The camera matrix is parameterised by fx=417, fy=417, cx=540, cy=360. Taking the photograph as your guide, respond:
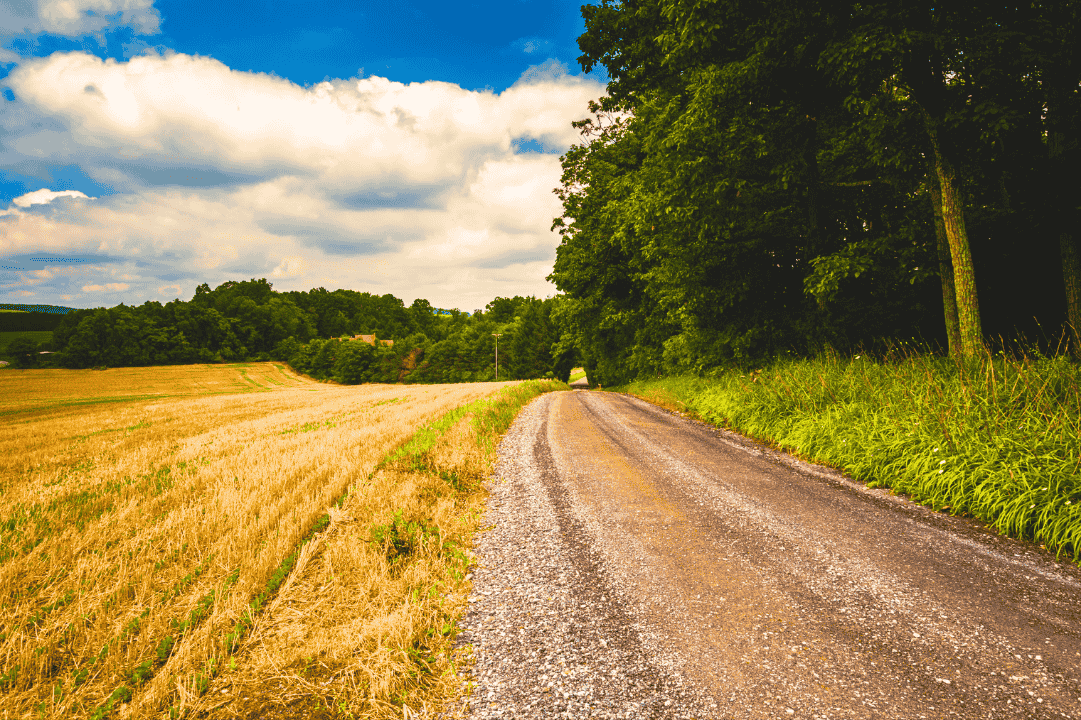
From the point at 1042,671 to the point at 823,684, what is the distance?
1255 millimetres

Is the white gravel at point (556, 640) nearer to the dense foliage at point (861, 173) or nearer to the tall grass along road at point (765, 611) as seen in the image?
the tall grass along road at point (765, 611)

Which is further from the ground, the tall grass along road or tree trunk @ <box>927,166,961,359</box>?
tree trunk @ <box>927,166,961,359</box>

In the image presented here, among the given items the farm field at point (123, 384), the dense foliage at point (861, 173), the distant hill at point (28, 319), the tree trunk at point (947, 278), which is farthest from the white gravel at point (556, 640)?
the distant hill at point (28, 319)

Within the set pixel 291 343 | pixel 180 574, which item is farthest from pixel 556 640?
pixel 291 343

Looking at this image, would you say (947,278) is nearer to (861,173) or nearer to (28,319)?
(861,173)

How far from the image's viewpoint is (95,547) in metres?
4.41

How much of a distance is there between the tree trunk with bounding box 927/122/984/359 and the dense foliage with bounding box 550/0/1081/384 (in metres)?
0.03

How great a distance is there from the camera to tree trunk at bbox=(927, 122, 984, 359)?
7.78 meters

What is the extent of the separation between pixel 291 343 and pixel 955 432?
100 m

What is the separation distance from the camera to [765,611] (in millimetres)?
3020

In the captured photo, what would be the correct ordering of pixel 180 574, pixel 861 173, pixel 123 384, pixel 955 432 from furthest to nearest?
1. pixel 123 384
2. pixel 861 173
3. pixel 955 432
4. pixel 180 574

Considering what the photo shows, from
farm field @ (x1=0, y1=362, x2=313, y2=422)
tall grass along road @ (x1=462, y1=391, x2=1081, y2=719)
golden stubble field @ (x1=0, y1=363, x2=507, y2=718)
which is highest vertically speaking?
tall grass along road @ (x1=462, y1=391, x2=1081, y2=719)

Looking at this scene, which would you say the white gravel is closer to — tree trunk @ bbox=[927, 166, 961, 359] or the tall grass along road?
the tall grass along road

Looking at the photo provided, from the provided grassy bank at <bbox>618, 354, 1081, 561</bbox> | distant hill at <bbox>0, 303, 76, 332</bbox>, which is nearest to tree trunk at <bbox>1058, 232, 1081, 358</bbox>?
grassy bank at <bbox>618, 354, 1081, 561</bbox>
